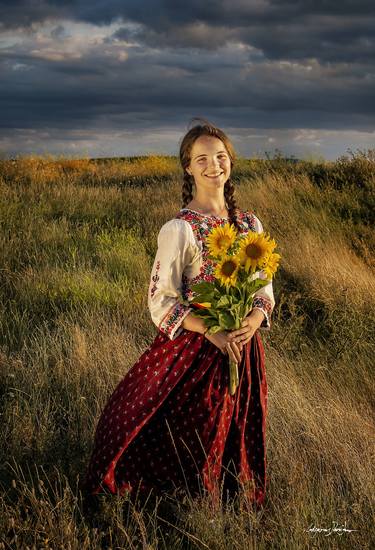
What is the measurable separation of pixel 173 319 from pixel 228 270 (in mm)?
320

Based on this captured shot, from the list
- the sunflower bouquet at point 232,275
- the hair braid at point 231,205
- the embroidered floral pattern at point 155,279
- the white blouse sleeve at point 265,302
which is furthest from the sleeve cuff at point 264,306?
the embroidered floral pattern at point 155,279

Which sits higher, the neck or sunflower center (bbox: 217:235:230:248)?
the neck

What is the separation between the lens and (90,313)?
19.0ft

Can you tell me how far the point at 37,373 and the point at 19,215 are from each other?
519 cm

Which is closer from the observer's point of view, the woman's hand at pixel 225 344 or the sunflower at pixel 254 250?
the sunflower at pixel 254 250

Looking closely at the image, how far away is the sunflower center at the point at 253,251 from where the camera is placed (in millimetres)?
2482

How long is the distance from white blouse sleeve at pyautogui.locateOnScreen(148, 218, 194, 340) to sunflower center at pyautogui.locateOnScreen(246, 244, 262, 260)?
29cm

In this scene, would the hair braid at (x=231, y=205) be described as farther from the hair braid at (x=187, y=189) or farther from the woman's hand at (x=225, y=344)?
the woman's hand at (x=225, y=344)

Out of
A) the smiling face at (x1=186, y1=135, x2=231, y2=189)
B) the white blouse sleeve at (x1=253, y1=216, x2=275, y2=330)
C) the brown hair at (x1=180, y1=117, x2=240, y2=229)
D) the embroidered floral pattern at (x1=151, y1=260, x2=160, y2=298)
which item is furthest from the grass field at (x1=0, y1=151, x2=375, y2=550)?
the smiling face at (x1=186, y1=135, x2=231, y2=189)

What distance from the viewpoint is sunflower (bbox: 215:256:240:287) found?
2.47m

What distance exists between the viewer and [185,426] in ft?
9.31

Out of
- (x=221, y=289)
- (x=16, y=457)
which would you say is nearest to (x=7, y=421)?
(x=16, y=457)

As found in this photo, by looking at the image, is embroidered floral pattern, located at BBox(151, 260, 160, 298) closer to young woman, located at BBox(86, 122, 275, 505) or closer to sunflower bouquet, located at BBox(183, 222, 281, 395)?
young woman, located at BBox(86, 122, 275, 505)

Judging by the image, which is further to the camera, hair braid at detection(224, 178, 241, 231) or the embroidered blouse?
hair braid at detection(224, 178, 241, 231)
